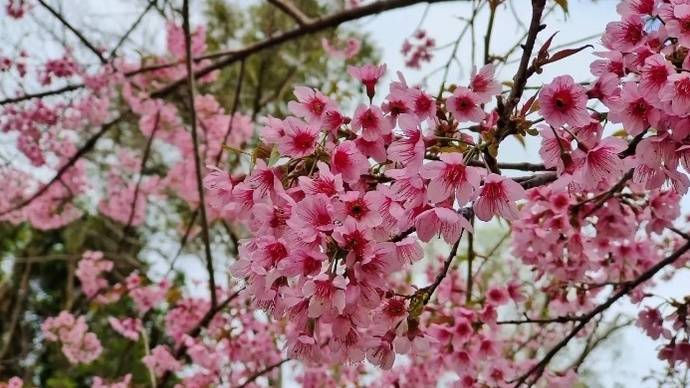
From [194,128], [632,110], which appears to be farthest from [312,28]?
[632,110]

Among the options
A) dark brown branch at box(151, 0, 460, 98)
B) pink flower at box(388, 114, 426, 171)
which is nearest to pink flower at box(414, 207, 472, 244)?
pink flower at box(388, 114, 426, 171)

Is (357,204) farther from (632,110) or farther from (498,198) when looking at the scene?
(632,110)

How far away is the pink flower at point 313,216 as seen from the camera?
44.6 inches

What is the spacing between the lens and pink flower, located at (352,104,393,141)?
1328 mm

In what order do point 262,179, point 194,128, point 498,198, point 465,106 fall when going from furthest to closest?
1. point 194,128
2. point 465,106
3. point 262,179
4. point 498,198

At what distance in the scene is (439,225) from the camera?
117cm

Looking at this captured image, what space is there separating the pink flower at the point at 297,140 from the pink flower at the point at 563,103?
0.47 metres

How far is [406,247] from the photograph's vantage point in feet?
4.07

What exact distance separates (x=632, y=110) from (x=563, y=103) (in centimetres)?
13

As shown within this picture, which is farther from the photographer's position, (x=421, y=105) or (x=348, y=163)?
(x=421, y=105)

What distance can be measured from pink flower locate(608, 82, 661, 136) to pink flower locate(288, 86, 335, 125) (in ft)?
1.91

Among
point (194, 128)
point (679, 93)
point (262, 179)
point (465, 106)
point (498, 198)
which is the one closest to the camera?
point (679, 93)

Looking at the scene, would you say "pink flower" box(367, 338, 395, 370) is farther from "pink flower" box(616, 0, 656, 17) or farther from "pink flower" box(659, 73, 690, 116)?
"pink flower" box(616, 0, 656, 17)

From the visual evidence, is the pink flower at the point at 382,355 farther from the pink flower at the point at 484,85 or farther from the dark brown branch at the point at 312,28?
the dark brown branch at the point at 312,28
